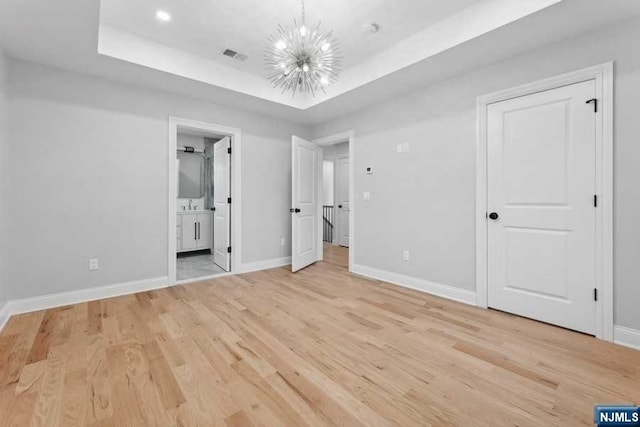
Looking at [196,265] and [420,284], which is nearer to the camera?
[420,284]

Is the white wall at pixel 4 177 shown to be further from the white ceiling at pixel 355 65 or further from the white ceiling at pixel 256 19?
the white ceiling at pixel 256 19

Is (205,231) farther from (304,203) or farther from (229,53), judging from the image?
(229,53)

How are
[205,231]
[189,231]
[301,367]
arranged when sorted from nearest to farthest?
[301,367] < [189,231] < [205,231]

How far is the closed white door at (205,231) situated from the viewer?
5797mm

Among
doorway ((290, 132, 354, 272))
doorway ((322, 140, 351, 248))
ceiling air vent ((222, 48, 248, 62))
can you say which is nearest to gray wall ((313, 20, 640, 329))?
doorway ((290, 132, 354, 272))

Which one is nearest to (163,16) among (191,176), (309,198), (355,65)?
(355,65)

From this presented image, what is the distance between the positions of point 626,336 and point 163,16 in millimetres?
4688

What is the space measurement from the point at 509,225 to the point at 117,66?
431 centimetres

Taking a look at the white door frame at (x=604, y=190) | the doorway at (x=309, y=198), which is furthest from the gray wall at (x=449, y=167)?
the doorway at (x=309, y=198)

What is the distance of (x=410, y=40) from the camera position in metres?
2.86

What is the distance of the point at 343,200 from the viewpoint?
706 cm

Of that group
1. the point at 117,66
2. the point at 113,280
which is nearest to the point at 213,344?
the point at 113,280

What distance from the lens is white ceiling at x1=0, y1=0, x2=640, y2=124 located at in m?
2.09

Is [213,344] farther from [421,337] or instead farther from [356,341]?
[421,337]
